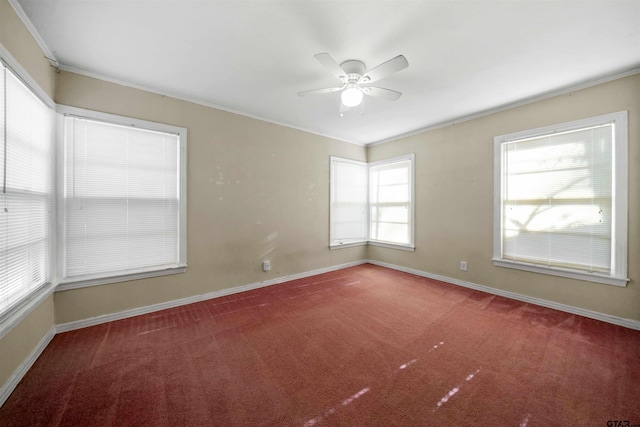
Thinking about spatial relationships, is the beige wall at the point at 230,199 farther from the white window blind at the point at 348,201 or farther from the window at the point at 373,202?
the window at the point at 373,202

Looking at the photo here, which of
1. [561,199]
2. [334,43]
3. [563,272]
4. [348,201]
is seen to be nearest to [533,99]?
[561,199]

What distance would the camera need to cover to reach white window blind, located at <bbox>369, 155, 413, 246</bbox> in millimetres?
4531

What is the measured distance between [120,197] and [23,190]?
2.65 ft

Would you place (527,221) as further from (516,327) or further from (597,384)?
(597,384)

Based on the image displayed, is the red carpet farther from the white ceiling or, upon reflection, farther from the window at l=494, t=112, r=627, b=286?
the white ceiling

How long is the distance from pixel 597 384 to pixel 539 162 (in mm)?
2428

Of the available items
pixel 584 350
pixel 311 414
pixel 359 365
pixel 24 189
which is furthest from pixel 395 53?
pixel 24 189

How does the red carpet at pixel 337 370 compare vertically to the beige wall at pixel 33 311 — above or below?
below

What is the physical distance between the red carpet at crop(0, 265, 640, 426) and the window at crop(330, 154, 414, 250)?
6.35ft

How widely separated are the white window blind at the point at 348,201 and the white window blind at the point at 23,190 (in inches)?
143

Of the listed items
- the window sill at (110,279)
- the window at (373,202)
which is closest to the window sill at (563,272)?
the window at (373,202)

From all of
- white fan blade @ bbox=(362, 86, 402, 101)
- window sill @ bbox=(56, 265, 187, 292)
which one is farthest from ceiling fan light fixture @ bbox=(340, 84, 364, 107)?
window sill @ bbox=(56, 265, 187, 292)

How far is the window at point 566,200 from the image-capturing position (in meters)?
2.55

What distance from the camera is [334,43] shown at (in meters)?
2.03
